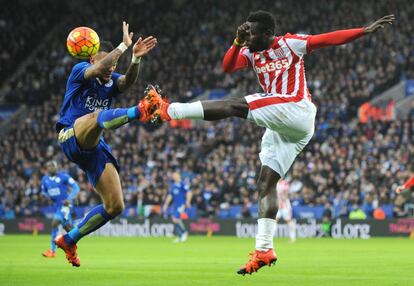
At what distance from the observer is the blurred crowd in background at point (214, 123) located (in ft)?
105

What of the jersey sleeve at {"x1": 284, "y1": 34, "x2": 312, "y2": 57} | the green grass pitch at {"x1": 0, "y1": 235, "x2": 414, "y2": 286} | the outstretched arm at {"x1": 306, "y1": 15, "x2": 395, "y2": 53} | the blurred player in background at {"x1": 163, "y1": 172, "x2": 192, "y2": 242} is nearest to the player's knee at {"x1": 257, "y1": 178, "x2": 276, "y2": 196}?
the green grass pitch at {"x1": 0, "y1": 235, "x2": 414, "y2": 286}

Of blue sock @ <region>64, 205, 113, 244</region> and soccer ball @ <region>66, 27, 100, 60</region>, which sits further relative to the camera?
blue sock @ <region>64, 205, 113, 244</region>

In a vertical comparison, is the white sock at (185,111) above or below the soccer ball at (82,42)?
below

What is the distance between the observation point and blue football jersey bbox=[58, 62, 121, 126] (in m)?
12.0

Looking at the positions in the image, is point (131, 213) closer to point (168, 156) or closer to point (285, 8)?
point (168, 156)

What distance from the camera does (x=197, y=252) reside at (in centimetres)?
2056

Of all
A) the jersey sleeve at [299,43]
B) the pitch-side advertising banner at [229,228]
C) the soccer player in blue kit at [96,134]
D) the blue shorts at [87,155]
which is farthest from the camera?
the pitch-side advertising banner at [229,228]

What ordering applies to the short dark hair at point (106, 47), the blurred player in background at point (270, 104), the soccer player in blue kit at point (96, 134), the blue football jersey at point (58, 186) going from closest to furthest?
the blurred player in background at point (270, 104), the soccer player in blue kit at point (96, 134), the short dark hair at point (106, 47), the blue football jersey at point (58, 186)

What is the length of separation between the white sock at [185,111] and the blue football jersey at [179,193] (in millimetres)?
18934

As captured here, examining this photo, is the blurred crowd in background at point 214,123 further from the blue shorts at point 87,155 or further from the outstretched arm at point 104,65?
the outstretched arm at point 104,65

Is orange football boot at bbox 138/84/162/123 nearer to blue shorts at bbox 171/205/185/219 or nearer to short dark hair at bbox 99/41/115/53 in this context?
short dark hair at bbox 99/41/115/53

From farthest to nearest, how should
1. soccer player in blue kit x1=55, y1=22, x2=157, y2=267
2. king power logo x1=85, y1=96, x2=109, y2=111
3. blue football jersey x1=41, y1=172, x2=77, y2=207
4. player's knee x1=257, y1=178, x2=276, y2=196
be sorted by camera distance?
1. blue football jersey x1=41, y1=172, x2=77, y2=207
2. king power logo x1=85, y1=96, x2=109, y2=111
3. soccer player in blue kit x1=55, y1=22, x2=157, y2=267
4. player's knee x1=257, y1=178, x2=276, y2=196

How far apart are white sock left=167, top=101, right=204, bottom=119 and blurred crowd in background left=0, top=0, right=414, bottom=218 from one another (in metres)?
20.4

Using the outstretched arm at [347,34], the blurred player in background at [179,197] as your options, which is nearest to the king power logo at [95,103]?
the outstretched arm at [347,34]
